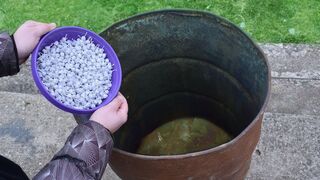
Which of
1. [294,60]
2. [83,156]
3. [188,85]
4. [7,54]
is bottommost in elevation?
[294,60]

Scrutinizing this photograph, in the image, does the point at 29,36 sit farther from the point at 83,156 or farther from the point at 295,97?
the point at 295,97

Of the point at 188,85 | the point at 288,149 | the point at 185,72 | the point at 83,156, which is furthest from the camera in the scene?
the point at 288,149

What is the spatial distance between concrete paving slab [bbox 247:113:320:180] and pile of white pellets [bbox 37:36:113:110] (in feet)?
4.10

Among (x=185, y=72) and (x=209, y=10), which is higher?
(x=185, y=72)

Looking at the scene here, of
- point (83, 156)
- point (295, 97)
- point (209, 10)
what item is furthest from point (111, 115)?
point (209, 10)

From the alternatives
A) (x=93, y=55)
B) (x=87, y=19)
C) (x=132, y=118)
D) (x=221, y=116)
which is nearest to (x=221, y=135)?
(x=221, y=116)

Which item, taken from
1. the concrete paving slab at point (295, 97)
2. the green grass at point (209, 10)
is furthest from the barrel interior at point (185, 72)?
the green grass at point (209, 10)

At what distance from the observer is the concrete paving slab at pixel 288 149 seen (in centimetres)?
272

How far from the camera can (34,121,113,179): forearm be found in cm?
165

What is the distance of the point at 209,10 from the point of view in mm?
3799

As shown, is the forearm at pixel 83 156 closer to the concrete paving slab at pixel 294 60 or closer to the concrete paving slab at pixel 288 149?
the concrete paving slab at pixel 288 149

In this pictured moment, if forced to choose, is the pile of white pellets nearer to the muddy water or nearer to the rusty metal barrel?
the rusty metal barrel

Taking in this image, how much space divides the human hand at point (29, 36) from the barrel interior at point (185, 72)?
317 mm

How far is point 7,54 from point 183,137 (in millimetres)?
1260
